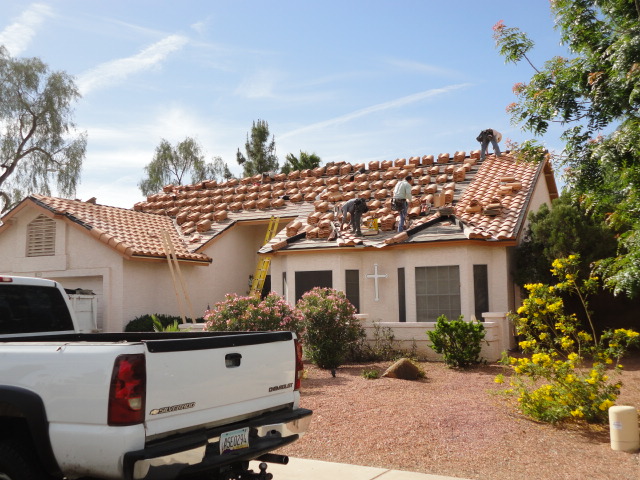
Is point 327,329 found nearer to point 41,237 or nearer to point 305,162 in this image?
point 41,237

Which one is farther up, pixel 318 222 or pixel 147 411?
pixel 318 222

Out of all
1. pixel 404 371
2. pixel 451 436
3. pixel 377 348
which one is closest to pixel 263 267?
pixel 377 348

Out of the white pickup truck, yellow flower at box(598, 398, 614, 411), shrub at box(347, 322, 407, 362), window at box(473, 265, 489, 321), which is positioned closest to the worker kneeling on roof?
window at box(473, 265, 489, 321)

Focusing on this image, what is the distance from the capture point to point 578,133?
889 centimetres

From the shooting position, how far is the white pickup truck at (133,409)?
412 centimetres

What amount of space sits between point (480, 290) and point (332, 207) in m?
6.46

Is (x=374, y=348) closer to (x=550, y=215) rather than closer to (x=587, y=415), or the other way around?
(x=550, y=215)

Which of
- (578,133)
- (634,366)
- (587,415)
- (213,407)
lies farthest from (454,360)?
(213,407)

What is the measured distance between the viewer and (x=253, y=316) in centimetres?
1230

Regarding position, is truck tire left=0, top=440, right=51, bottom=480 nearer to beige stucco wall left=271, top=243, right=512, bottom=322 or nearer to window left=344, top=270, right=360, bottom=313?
beige stucco wall left=271, top=243, right=512, bottom=322

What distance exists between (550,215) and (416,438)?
31.7 feet

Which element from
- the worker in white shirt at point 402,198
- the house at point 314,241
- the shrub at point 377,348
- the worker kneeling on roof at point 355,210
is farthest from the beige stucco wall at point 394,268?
the shrub at point 377,348

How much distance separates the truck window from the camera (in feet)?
20.0

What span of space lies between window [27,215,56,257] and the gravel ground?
487 inches
